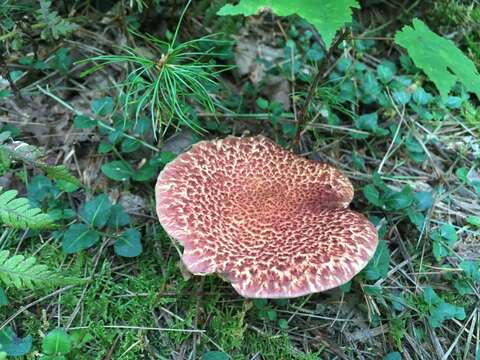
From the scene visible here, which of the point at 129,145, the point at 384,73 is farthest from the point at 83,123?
the point at 384,73

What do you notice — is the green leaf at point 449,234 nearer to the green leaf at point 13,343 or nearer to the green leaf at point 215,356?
the green leaf at point 215,356

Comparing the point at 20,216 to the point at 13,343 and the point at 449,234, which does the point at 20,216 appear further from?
the point at 449,234

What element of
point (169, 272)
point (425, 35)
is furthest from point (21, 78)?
point (425, 35)

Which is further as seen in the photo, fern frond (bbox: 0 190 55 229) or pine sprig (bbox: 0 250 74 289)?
fern frond (bbox: 0 190 55 229)

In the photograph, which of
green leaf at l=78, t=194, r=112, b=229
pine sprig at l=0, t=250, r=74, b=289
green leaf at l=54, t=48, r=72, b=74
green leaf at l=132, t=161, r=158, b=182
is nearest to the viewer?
pine sprig at l=0, t=250, r=74, b=289

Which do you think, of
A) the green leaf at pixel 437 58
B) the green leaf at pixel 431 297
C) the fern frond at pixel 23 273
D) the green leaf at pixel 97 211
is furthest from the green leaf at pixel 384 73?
the fern frond at pixel 23 273

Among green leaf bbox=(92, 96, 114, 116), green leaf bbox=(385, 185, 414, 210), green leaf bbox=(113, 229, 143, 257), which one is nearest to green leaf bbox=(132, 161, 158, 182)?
green leaf bbox=(113, 229, 143, 257)

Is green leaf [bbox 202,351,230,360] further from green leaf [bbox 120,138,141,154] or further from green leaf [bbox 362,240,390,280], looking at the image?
green leaf [bbox 120,138,141,154]
